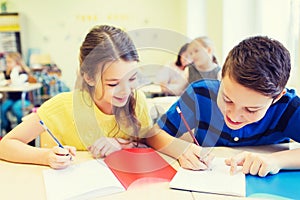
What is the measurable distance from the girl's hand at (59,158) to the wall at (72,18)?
3798 millimetres

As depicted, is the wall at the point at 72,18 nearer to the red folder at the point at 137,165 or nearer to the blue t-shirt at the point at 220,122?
the blue t-shirt at the point at 220,122

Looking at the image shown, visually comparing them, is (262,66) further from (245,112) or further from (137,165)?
(137,165)

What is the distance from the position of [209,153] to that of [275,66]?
294 millimetres

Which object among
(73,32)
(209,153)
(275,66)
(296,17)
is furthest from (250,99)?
(73,32)

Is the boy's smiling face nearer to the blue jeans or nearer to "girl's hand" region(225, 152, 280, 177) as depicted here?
"girl's hand" region(225, 152, 280, 177)

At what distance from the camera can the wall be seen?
4.48m

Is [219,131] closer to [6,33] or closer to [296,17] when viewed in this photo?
[296,17]

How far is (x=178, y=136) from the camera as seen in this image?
38.4 inches

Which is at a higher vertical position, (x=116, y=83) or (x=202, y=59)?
(x=116, y=83)

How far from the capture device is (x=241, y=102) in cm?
76

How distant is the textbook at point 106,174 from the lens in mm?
662

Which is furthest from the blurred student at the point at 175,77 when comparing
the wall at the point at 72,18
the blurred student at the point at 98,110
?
the wall at the point at 72,18

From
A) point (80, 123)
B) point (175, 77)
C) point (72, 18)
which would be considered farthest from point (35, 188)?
point (72, 18)

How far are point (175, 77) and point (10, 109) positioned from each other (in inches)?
85.6
